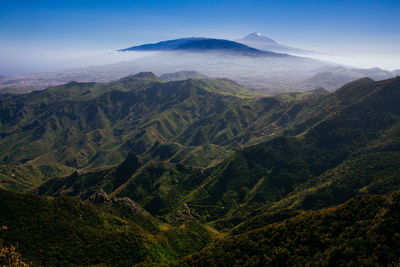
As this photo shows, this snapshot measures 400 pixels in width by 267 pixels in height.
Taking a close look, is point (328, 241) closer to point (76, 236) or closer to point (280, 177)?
point (76, 236)

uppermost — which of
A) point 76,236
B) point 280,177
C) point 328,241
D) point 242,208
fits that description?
point 328,241

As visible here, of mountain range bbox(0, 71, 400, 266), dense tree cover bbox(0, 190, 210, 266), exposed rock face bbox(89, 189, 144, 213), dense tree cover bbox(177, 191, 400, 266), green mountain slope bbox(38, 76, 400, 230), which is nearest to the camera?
dense tree cover bbox(177, 191, 400, 266)

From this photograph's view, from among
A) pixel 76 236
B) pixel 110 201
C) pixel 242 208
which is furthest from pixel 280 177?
pixel 76 236

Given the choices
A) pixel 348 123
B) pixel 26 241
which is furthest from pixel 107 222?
pixel 348 123

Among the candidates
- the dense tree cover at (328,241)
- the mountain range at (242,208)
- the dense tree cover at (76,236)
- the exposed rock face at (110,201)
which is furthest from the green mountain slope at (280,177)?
the dense tree cover at (328,241)

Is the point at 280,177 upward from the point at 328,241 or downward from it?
downward

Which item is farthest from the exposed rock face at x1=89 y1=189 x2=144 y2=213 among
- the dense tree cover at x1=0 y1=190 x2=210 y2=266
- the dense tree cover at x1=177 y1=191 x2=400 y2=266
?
the dense tree cover at x1=177 y1=191 x2=400 y2=266

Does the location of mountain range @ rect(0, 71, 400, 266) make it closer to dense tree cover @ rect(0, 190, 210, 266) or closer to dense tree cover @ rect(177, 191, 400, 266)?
dense tree cover @ rect(177, 191, 400, 266)

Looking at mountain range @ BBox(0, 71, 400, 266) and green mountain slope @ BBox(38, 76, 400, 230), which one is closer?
mountain range @ BBox(0, 71, 400, 266)

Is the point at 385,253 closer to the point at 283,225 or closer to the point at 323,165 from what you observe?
the point at 283,225
